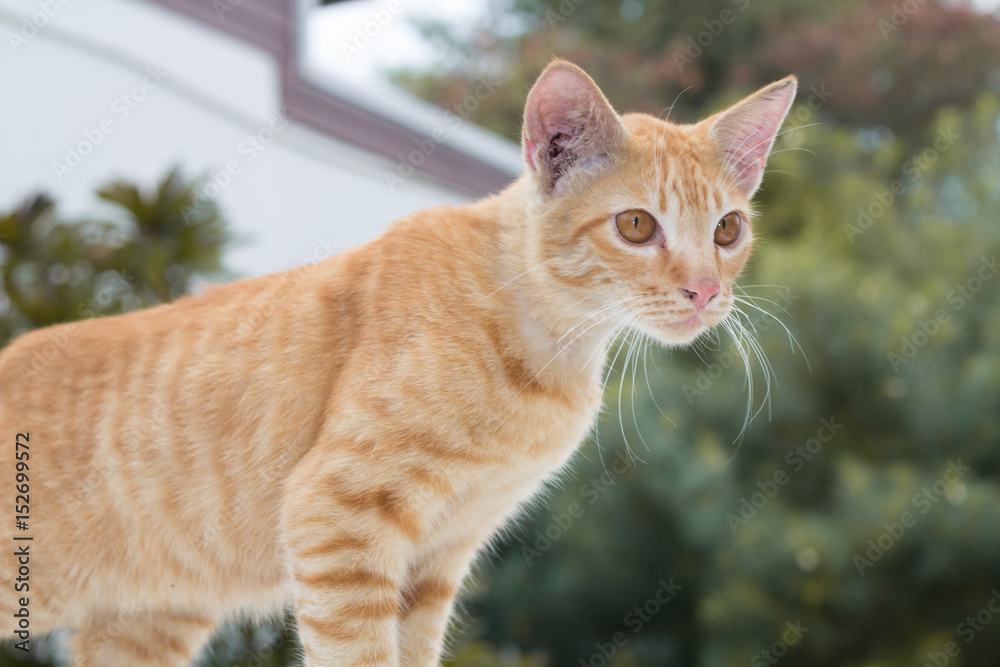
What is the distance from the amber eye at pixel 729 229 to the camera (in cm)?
126

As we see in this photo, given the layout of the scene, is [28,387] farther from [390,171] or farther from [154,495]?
[390,171]

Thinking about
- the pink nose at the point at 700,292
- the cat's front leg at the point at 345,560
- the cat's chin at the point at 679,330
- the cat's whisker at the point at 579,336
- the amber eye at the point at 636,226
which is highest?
the amber eye at the point at 636,226

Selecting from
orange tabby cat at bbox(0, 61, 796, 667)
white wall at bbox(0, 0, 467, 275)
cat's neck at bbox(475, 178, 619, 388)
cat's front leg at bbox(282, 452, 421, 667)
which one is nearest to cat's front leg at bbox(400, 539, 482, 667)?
orange tabby cat at bbox(0, 61, 796, 667)

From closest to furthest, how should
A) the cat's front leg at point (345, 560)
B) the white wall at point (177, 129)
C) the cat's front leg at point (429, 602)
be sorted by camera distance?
the cat's front leg at point (345, 560) → the cat's front leg at point (429, 602) → the white wall at point (177, 129)

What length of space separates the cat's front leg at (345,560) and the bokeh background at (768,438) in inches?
39.8

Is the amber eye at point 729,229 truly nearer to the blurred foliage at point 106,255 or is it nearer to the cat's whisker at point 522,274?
the cat's whisker at point 522,274

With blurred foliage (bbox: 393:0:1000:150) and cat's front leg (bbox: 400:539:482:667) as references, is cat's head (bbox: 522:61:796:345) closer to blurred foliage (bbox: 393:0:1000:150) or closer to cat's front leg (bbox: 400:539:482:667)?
cat's front leg (bbox: 400:539:482:667)

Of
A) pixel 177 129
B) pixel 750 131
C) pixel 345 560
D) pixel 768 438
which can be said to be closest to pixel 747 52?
pixel 768 438

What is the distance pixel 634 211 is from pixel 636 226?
21 mm

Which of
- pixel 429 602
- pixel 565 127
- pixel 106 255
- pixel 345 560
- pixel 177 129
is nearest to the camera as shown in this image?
pixel 345 560

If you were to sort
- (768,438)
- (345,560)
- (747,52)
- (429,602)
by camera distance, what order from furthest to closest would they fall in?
(747,52) → (768,438) → (429,602) → (345,560)

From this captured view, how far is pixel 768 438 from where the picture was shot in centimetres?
316

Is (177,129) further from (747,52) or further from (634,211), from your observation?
(747,52)

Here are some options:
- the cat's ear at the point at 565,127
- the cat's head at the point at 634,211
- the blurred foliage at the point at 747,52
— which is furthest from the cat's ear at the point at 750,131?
the blurred foliage at the point at 747,52
